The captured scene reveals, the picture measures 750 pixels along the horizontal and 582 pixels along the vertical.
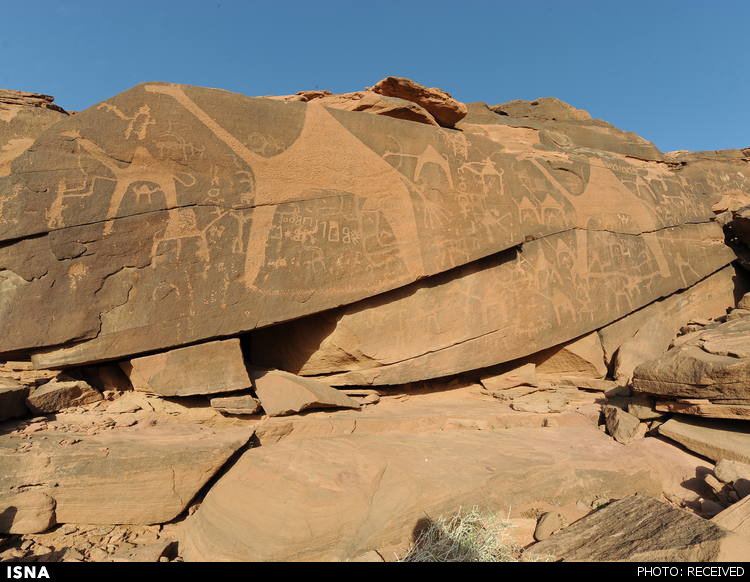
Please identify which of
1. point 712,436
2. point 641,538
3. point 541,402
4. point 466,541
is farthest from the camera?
point 541,402

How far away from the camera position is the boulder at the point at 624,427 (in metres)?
4.27

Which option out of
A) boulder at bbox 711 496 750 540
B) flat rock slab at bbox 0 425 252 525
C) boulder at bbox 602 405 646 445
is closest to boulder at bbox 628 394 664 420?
boulder at bbox 602 405 646 445

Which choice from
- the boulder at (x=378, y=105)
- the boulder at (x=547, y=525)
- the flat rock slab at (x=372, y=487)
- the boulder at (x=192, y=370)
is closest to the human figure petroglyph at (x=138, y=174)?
the boulder at (x=192, y=370)

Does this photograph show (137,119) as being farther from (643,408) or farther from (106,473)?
(643,408)

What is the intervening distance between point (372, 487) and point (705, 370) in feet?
10.7

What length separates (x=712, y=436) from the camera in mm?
3963

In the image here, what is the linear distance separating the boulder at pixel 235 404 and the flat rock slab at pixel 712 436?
3975mm

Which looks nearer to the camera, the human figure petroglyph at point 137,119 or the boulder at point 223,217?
the boulder at point 223,217

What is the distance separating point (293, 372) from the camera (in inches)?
197

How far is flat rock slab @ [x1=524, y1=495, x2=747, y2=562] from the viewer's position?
Answer: 2225 millimetres

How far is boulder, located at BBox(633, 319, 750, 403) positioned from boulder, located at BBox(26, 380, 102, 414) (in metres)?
5.40

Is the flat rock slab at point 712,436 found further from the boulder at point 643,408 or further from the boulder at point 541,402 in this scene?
the boulder at point 541,402

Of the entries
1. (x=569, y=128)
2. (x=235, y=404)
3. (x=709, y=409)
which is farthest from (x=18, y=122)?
(x=569, y=128)

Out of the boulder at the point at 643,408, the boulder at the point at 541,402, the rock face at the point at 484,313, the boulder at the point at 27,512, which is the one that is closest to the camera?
the boulder at the point at 27,512
